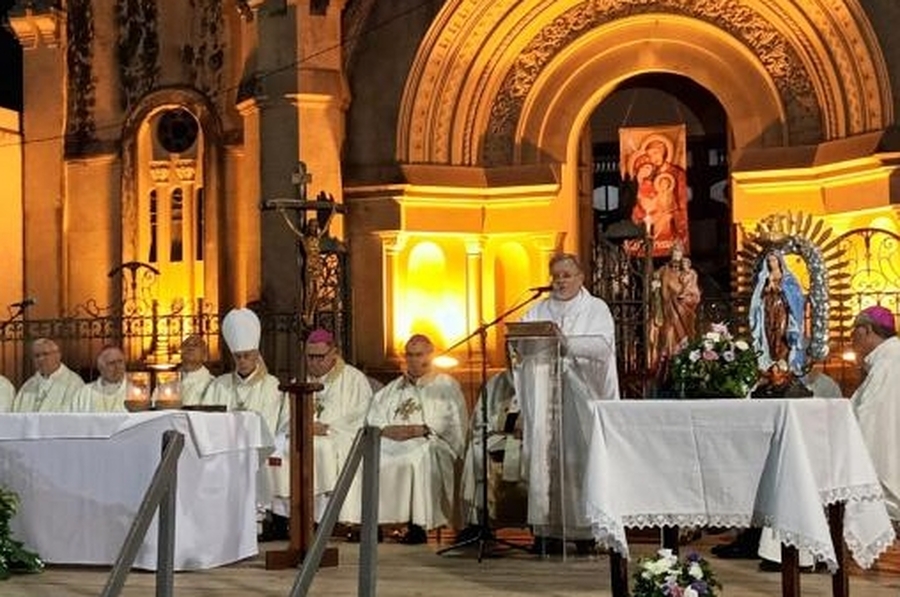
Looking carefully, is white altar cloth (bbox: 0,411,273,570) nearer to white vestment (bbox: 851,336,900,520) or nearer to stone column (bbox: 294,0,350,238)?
white vestment (bbox: 851,336,900,520)

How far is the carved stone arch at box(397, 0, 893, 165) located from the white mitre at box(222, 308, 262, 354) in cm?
531

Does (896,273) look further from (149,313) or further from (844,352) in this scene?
(149,313)

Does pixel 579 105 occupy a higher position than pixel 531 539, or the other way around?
pixel 579 105

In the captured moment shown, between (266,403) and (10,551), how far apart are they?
3.72 meters

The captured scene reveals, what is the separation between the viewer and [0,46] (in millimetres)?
24281

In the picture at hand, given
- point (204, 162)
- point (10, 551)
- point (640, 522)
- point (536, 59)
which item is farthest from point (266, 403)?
point (204, 162)

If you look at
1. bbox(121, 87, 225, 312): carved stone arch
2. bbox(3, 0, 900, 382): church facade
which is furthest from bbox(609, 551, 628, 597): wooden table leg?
bbox(121, 87, 225, 312): carved stone arch

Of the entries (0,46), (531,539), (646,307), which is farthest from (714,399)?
(0,46)

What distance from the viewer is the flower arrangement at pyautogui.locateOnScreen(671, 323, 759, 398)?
888cm

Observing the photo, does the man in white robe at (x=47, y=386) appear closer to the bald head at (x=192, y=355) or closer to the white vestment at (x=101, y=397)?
the white vestment at (x=101, y=397)

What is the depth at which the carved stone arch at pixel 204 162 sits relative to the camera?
795 inches

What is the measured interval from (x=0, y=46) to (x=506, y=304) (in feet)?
32.7

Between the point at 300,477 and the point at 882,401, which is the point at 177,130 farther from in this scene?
the point at 882,401

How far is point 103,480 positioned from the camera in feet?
34.6
